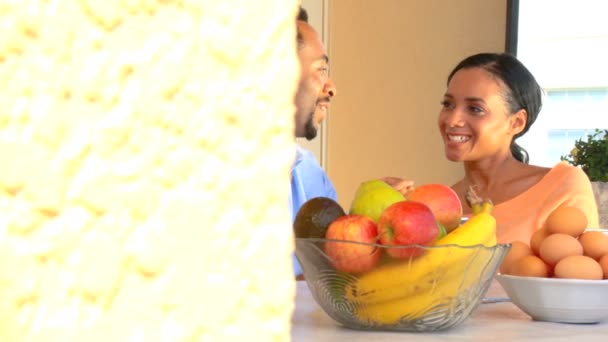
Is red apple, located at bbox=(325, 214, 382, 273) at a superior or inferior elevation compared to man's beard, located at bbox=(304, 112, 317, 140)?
superior

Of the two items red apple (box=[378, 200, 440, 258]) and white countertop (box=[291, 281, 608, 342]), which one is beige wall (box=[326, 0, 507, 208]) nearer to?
white countertop (box=[291, 281, 608, 342])

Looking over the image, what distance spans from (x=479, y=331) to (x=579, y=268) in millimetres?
160

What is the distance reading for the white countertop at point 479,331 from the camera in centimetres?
85

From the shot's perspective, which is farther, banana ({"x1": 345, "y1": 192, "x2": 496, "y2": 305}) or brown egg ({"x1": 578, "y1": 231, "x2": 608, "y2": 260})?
brown egg ({"x1": 578, "y1": 231, "x2": 608, "y2": 260})

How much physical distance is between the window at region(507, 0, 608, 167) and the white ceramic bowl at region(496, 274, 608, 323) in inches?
94.8

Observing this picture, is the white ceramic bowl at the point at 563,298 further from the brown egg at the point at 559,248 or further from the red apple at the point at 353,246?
the red apple at the point at 353,246

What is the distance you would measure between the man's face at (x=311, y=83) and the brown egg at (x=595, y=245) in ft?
4.20

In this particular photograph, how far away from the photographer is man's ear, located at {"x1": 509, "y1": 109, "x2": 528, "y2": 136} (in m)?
2.52

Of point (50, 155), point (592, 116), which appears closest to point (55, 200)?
point (50, 155)

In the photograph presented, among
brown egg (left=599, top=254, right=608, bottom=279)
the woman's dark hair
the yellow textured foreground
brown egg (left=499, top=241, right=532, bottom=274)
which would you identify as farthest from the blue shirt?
the yellow textured foreground

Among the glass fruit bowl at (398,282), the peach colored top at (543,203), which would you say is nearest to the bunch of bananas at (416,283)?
the glass fruit bowl at (398,282)

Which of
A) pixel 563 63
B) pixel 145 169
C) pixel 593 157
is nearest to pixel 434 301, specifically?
pixel 145 169

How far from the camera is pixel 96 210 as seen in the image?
0.10 m

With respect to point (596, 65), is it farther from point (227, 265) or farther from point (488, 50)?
point (227, 265)
